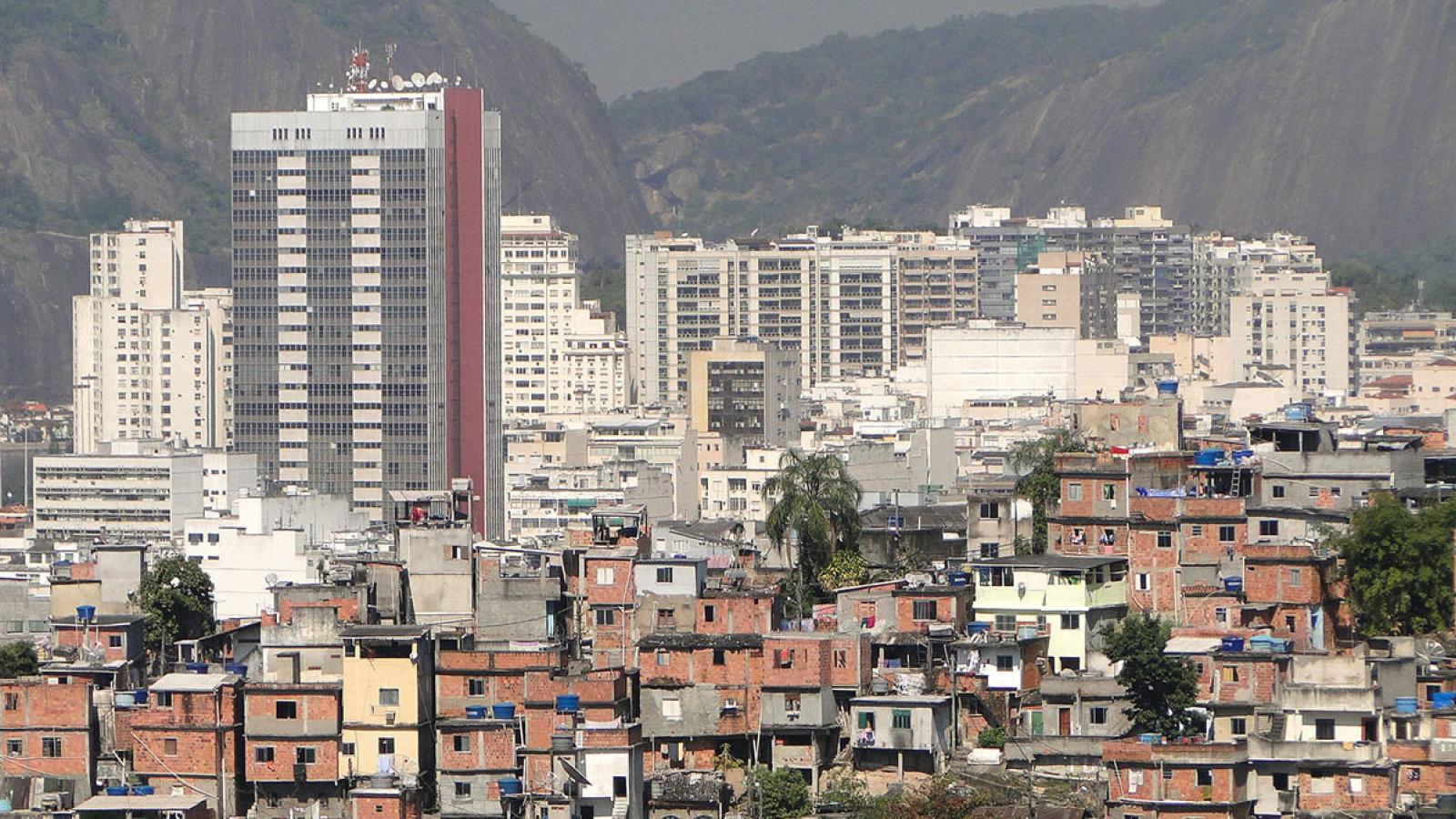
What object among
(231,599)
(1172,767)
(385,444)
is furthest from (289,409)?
(1172,767)

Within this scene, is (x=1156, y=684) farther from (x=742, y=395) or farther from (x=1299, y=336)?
(x=1299, y=336)

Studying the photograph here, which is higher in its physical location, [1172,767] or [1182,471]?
[1182,471]

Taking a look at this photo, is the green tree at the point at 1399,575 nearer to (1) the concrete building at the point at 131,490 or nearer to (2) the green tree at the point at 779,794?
(2) the green tree at the point at 779,794

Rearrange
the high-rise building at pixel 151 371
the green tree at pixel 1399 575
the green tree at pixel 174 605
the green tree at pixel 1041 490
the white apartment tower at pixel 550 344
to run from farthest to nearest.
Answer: the white apartment tower at pixel 550 344 → the high-rise building at pixel 151 371 → the green tree at pixel 1041 490 → the green tree at pixel 174 605 → the green tree at pixel 1399 575

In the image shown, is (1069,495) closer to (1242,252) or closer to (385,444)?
(385,444)

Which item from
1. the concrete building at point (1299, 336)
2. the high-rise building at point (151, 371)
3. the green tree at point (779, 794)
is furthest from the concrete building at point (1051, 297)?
the green tree at point (779, 794)

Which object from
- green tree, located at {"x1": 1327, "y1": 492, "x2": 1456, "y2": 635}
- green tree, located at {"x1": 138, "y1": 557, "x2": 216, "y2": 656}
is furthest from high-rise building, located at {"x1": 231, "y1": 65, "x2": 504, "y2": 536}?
green tree, located at {"x1": 1327, "y1": 492, "x2": 1456, "y2": 635}
